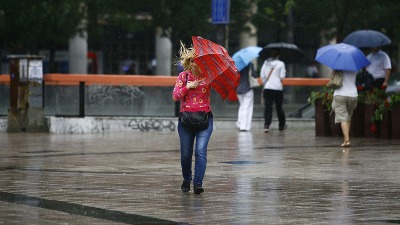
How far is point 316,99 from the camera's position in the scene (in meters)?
23.3

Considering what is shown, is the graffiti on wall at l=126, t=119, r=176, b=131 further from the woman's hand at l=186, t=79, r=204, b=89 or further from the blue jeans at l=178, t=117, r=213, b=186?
the woman's hand at l=186, t=79, r=204, b=89

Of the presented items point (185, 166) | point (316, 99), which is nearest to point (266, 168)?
point (185, 166)

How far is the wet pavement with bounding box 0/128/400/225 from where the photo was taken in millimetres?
9867

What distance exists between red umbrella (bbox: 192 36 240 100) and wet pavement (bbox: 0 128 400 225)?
1.05 metres

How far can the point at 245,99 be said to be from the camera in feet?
81.7

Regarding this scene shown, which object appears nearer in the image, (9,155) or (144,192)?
(144,192)

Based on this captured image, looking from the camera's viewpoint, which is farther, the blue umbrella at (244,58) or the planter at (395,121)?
the blue umbrella at (244,58)

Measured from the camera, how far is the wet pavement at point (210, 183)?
32.4ft

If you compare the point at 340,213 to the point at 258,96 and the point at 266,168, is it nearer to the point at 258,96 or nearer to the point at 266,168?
the point at 266,168

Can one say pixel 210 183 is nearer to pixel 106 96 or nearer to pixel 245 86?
pixel 245 86

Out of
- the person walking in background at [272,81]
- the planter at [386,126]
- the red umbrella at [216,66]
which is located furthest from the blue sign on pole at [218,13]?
the red umbrella at [216,66]

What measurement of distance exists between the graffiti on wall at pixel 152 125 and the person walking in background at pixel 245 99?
1.93 m

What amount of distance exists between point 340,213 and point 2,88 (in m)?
16.8

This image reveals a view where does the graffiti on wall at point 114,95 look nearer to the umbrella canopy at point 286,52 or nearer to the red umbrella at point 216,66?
the umbrella canopy at point 286,52
